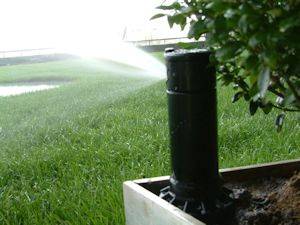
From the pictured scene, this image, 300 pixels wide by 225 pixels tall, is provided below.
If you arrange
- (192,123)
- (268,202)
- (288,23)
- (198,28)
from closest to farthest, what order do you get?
(288,23) → (198,28) → (192,123) → (268,202)

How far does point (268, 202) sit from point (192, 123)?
35cm

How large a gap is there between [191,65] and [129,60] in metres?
11.5

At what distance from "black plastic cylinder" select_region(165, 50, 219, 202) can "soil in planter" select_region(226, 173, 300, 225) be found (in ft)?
0.35

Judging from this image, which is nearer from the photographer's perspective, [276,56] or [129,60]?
[276,56]

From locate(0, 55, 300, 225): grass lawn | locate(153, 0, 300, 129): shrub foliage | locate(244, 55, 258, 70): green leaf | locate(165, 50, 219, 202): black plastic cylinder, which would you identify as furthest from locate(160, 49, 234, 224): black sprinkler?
locate(0, 55, 300, 225): grass lawn

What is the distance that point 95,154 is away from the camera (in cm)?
266

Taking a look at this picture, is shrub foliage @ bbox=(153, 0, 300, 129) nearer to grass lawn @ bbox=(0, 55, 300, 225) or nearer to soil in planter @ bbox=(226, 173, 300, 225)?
soil in planter @ bbox=(226, 173, 300, 225)

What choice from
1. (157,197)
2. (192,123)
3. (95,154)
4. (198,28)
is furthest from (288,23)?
(95,154)

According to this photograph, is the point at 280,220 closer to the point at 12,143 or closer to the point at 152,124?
the point at 152,124

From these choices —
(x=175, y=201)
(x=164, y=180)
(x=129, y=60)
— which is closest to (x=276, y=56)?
(x=175, y=201)

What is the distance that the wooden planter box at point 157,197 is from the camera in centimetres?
118

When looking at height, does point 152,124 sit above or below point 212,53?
below

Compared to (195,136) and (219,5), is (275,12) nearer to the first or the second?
(219,5)

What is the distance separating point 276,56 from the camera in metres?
0.76
